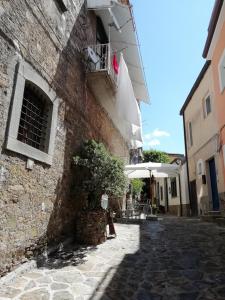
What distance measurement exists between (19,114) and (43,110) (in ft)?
4.17

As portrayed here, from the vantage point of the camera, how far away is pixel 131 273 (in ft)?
15.2

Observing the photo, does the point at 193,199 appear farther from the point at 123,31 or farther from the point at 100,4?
the point at 100,4

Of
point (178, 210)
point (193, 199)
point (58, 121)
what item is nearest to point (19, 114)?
point (58, 121)

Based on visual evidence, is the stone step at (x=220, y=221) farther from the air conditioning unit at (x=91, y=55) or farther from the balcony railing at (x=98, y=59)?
the air conditioning unit at (x=91, y=55)

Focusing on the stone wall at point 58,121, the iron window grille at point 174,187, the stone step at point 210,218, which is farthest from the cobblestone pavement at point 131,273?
the iron window grille at point 174,187

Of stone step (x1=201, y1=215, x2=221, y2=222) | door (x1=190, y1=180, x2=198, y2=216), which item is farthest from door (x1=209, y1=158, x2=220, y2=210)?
door (x1=190, y1=180, x2=198, y2=216)

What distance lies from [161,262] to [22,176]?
302 centimetres

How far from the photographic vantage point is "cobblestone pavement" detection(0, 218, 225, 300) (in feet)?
12.3

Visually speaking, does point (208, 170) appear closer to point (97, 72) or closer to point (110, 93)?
point (110, 93)

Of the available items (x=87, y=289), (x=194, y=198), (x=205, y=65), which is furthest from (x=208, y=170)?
(x=87, y=289)

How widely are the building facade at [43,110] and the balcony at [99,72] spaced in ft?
0.10

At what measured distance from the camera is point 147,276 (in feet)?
14.7

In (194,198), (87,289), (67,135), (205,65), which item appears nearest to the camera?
(87,289)

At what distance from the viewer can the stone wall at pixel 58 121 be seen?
428 cm
